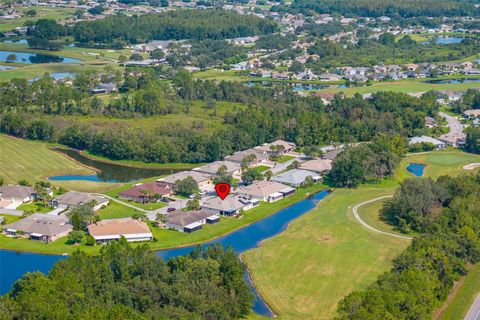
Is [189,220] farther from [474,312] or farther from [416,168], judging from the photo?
[416,168]

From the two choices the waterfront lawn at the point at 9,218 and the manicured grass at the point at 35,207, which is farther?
the manicured grass at the point at 35,207

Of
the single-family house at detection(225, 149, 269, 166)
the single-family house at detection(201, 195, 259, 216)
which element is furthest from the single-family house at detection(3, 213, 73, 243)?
the single-family house at detection(225, 149, 269, 166)

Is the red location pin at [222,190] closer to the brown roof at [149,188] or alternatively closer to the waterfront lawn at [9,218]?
the brown roof at [149,188]

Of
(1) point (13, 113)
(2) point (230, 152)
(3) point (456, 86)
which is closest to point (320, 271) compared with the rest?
(2) point (230, 152)

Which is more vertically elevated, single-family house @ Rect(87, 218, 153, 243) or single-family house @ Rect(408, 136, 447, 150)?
single-family house @ Rect(87, 218, 153, 243)

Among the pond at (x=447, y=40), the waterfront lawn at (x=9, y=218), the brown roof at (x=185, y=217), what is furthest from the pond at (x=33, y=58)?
the brown roof at (x=185, y=217)

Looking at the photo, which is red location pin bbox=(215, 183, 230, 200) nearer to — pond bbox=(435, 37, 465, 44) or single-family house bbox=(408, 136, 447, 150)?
single-family house bbox=(408, 136, 447, 150)
